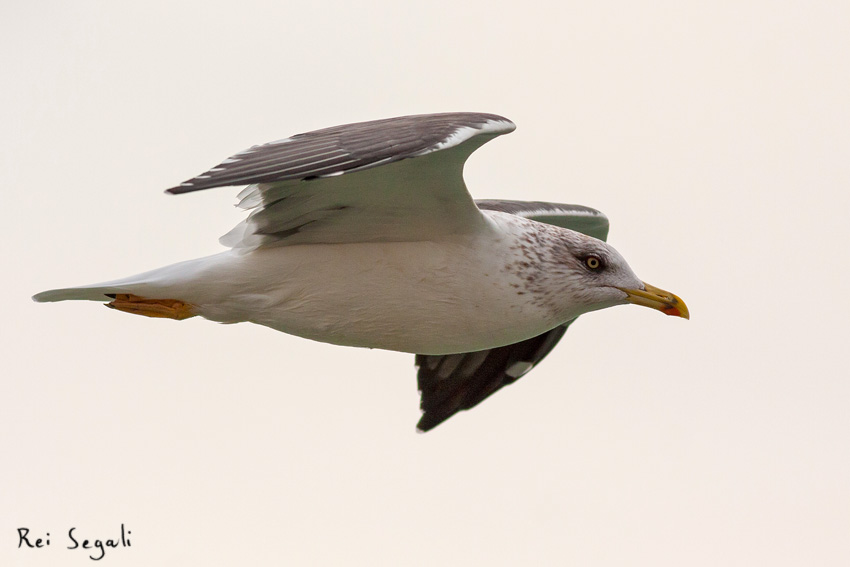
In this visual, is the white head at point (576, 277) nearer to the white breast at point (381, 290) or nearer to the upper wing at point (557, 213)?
the white breast at point (381, 290)

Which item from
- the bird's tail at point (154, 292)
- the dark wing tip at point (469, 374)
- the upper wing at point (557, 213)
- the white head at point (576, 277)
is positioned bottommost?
the dark wing tip at point (469, 374)

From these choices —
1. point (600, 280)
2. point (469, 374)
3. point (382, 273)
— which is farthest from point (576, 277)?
point (469, 374)

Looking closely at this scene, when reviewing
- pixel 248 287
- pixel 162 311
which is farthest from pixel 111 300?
pixel 248 287

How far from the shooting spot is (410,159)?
7.07 metres

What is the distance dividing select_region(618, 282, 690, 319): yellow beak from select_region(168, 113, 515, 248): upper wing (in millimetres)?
1347

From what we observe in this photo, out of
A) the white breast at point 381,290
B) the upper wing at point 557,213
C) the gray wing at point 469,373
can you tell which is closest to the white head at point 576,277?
the white breast at point 381,290

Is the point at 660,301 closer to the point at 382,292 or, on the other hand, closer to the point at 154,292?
the point at 382,292

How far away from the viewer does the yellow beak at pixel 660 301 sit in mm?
8500

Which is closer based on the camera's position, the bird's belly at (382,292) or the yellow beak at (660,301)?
the bird's belly at (382,292)

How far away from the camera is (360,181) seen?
746 centimetres

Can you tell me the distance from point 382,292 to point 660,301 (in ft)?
6.48

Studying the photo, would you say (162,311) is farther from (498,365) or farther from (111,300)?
(498,365)

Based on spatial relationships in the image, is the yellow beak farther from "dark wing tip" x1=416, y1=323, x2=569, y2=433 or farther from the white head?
"dark wing tip" x1=416, y1=323, x2=569, y2=433

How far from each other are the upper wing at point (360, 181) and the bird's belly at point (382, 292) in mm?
125
